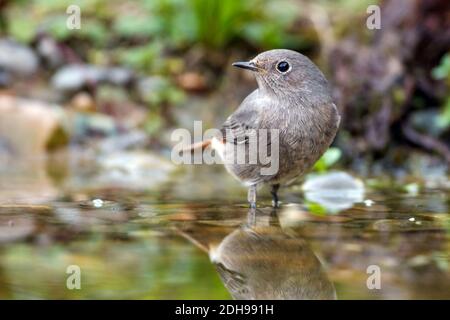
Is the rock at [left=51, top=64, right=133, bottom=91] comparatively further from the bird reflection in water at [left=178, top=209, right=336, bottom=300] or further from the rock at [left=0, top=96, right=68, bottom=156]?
the bird reflection in water at [left=178, top=209, right=336, bottom=300]

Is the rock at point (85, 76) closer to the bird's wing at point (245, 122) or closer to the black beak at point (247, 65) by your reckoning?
the bird's wing at point (245, 122)

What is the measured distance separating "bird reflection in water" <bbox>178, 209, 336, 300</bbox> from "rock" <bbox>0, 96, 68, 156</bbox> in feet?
16.7

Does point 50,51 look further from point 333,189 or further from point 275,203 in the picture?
point 275,203

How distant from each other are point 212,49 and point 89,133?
218cm

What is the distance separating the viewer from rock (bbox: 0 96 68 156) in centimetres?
885

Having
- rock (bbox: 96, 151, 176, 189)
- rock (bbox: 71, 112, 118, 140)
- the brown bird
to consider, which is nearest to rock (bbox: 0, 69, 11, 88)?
rock (bbox: 71, 112, 118, 140)

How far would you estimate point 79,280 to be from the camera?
3074 millimetres

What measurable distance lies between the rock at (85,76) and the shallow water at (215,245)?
437 cm

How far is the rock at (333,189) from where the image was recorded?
18.2 ft

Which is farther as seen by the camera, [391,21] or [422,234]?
[391,21]

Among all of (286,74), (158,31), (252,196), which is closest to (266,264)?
(252,196)

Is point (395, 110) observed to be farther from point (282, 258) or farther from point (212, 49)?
point (282, 258)
